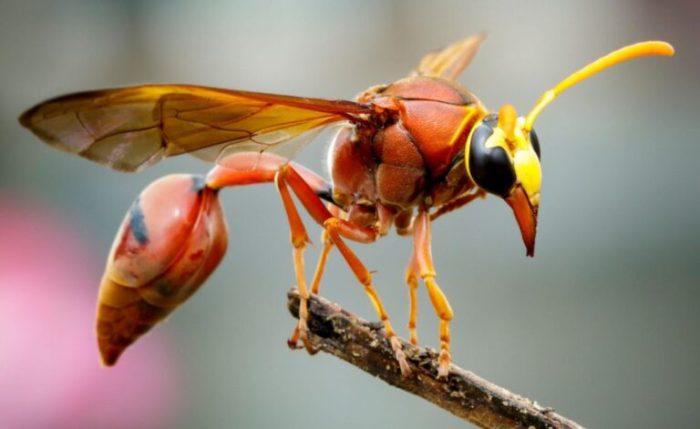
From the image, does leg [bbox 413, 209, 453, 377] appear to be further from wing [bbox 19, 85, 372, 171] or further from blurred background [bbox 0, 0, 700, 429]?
blurred background [bbox 0, 0, 700, 429]

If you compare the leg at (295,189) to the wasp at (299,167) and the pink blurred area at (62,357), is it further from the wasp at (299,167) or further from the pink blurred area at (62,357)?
the pink blurred area at (62,357)

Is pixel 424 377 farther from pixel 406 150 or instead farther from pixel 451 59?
pixel 451 59

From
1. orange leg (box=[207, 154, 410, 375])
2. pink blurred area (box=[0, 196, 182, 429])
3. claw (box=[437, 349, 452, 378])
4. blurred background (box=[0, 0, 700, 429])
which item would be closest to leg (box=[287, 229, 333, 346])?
orange leg (box=[207, 154, 410, 375])

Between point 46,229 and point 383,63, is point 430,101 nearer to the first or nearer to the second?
point 46,229

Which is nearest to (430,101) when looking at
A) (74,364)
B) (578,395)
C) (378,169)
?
(378,169)

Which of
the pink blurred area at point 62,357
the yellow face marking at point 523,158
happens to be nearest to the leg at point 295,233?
the yellow face marking at point 523,158

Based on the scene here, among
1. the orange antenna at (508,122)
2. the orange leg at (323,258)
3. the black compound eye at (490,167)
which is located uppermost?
the orange antenna at (508,122)
